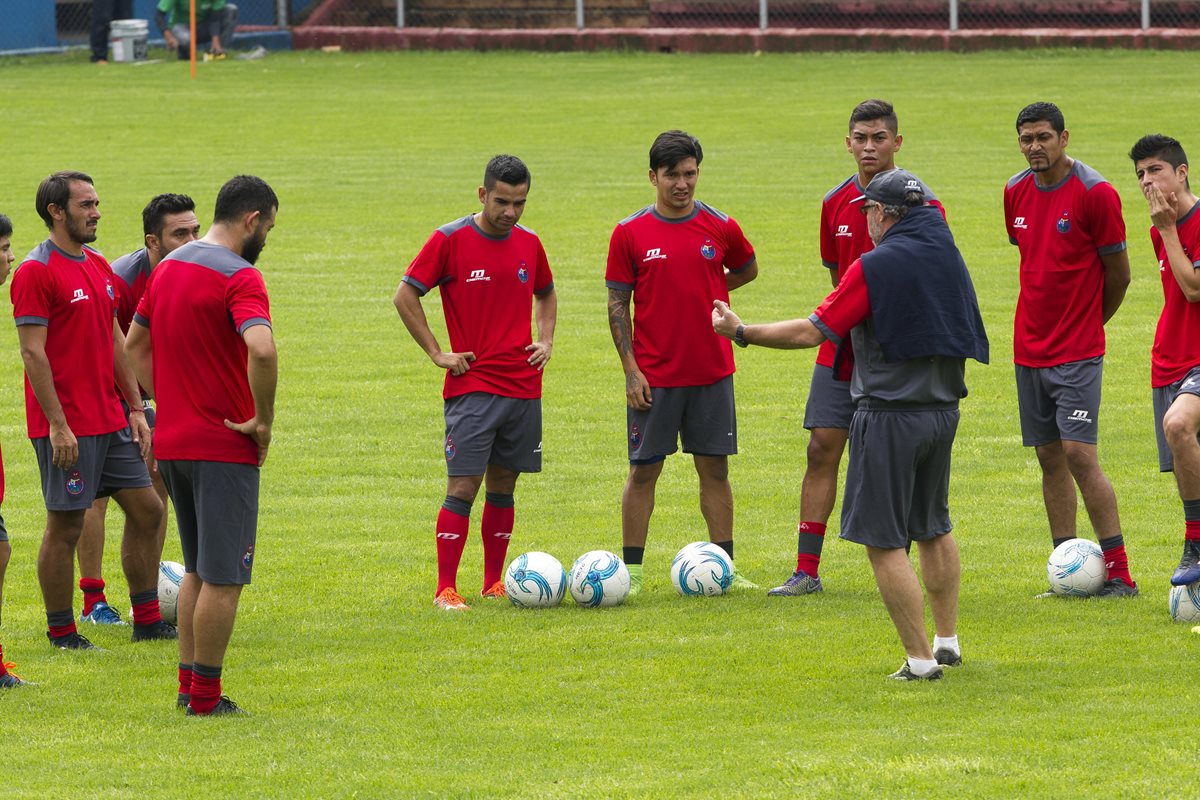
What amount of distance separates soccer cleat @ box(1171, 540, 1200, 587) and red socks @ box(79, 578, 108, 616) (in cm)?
575

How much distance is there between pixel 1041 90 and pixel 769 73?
568 centimetres

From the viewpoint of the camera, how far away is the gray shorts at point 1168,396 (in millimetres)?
9133

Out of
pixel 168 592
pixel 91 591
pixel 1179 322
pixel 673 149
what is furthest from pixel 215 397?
pixel 1179 322

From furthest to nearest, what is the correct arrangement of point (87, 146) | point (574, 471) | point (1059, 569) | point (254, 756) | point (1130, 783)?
point (87, 146), point (574, 471), point (1059, 569), point (254, 756), point (1130, 783)

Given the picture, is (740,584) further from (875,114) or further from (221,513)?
(221,513)

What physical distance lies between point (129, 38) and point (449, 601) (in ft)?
98.6

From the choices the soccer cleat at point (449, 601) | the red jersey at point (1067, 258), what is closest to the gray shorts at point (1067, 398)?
the red jersey at point (1067, 258)

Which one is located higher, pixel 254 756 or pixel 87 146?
pixel 87 146

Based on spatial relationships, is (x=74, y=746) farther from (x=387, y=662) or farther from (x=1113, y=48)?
(x=1113, y=48)

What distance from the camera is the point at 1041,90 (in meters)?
30.9

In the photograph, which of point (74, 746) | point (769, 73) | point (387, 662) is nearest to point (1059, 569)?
point (387, 662)

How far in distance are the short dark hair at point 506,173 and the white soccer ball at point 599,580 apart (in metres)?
2.11

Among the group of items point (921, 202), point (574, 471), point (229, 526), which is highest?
point (921, 202)

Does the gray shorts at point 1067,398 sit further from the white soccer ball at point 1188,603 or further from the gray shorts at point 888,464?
the gray shorts at point 888,464
